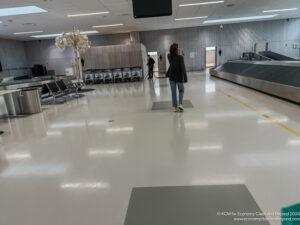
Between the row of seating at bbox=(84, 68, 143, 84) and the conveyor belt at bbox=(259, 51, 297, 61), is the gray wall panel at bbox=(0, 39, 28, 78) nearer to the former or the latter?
the row of seating at bbox=(84, 68, 143, 84)

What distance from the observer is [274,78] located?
283 inches

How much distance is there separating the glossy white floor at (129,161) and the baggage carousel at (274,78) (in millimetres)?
1156

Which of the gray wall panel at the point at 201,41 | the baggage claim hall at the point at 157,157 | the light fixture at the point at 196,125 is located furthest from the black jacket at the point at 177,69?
the gray wall panel at the point at 201,41

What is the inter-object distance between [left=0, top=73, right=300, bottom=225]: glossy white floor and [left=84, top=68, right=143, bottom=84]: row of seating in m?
10.3

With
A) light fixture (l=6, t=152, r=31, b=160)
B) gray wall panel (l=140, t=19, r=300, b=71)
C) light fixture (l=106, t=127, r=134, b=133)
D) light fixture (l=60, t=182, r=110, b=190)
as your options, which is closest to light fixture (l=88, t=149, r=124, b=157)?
light fixture (l=60, t=182, r=110, b=190)

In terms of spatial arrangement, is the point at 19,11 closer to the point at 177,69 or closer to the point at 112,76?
the point at 112,76

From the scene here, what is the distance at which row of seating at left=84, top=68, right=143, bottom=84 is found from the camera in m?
15.2

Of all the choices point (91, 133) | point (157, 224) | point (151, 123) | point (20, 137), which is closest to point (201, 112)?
point (151, 123)

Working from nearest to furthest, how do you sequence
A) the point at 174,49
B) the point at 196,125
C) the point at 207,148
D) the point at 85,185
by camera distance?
the point at 85,185
the point at 207,148
the point at 196,125
the point at 174,49

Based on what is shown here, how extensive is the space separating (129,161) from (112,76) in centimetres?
1313

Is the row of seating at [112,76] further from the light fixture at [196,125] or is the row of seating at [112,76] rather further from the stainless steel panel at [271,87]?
the light fixture at [196,125]

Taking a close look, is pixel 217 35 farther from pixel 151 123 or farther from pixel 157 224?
pixel 157 224

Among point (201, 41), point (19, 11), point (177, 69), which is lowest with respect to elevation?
point (177, 69)

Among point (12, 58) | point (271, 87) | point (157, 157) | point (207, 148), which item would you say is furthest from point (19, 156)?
point (12, 58)
